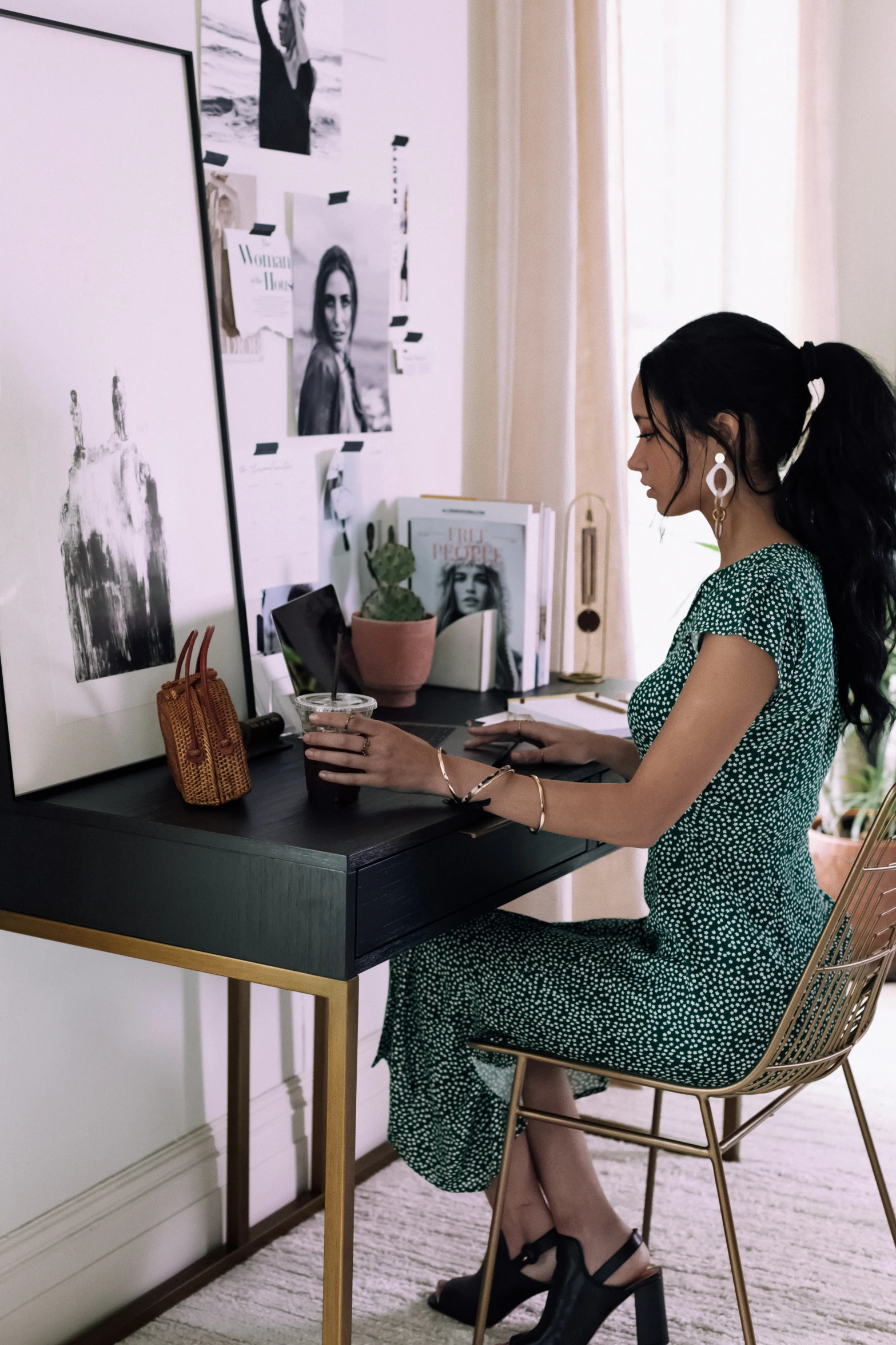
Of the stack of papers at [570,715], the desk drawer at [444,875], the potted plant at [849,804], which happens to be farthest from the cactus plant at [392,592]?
the potted plant at [849,804]

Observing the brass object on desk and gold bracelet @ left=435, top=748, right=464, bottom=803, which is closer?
gold bracelet @ left=435, top=748, right=464, bottom=803

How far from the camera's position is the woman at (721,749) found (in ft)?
5.23

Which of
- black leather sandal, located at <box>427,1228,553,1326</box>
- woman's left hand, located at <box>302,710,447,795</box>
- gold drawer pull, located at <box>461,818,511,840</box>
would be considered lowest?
black leather sandal, located at <box>427,1228,553,1326</box>

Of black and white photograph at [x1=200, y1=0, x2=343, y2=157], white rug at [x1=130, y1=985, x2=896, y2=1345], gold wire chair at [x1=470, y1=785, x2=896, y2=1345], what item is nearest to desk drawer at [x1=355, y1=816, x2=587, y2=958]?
gold wire chair at [x1=470, y1=785, x2=896, y2=1345]

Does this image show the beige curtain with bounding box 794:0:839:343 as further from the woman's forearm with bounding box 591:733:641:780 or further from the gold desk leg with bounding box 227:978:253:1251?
the gold desk leg with bounding box 227:978:253:1251

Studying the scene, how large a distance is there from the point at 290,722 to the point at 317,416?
53 centimetres

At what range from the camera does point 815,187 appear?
11.2 ft

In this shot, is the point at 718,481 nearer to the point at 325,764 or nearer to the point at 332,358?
the point at 325,764

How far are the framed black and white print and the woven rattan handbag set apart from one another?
0.13 meters

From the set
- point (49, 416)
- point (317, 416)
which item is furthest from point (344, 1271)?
point (317, 416)

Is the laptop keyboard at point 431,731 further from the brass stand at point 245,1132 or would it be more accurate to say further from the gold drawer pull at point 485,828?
the brass stand at point 245,1132

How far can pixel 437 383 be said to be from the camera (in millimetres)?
2578

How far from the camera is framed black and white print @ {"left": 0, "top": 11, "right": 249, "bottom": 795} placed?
5.31 ft

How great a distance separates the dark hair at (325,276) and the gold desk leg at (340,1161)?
1168 millimetres
